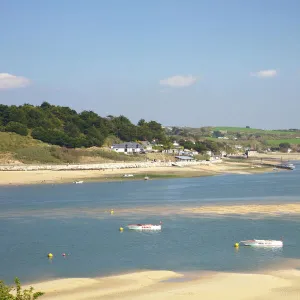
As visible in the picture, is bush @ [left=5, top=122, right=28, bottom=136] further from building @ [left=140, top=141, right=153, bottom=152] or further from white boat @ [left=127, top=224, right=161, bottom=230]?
white boat @ [left=127, top=224, right=161, bottom=230]

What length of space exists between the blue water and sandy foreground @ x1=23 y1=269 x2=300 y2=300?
1.50 metres

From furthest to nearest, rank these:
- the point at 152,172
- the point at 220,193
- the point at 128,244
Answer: the point at 152,172 → the point at 220,193 → the point at 128,244

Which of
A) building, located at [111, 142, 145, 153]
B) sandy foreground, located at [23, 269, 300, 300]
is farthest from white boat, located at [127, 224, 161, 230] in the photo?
building, located at [111, 142, 145, 153]

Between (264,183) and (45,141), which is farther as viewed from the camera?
(45,141)

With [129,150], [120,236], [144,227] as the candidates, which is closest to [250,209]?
[144,227]

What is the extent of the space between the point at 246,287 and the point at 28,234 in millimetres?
18309

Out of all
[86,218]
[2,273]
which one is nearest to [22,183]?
[86,218]

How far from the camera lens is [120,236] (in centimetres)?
3775

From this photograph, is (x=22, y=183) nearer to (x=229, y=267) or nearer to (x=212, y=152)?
(x=229, y=267)

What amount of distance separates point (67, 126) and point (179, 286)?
3807 inches

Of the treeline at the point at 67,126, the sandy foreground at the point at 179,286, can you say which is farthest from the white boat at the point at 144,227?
the treeline at the point at 67,126

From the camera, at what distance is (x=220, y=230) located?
39000 millimetres

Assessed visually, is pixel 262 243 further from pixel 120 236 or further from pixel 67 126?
pixel 67 126

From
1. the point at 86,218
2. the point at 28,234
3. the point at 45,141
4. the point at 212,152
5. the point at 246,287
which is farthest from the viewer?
the point at 212,152
